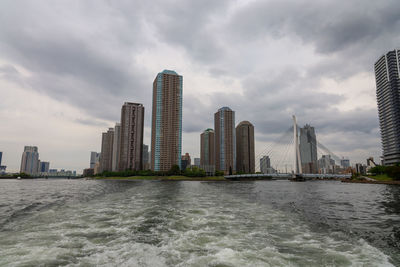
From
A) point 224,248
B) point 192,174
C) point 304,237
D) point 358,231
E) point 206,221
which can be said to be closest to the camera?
point 224,248

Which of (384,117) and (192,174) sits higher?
(384,117)

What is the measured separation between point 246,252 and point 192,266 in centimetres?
259

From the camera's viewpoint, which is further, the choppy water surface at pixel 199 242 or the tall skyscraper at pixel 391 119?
the tall skyscraper at pixel 391 119

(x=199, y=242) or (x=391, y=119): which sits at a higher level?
(x=391, y=119)

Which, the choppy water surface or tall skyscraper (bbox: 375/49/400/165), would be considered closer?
the choppy water surface

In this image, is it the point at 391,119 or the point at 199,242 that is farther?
the point at 391,119

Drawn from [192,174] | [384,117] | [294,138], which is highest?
[384,117]

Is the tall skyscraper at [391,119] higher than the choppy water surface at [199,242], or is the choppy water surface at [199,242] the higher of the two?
the tall skyscraper at [391,119]

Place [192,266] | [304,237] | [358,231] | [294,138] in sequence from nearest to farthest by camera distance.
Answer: [192,266], [304,237], [358,231], [294,138]

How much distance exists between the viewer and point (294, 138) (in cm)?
12112

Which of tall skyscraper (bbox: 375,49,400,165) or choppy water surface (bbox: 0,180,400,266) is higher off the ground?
tall skyscraper (bbox: 375,49,400,165)

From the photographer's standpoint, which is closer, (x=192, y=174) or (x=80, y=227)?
(x=80, y=227)

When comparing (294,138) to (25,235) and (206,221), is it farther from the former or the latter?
(25,235)

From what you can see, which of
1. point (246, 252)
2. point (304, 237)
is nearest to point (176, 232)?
point (246, 252)
